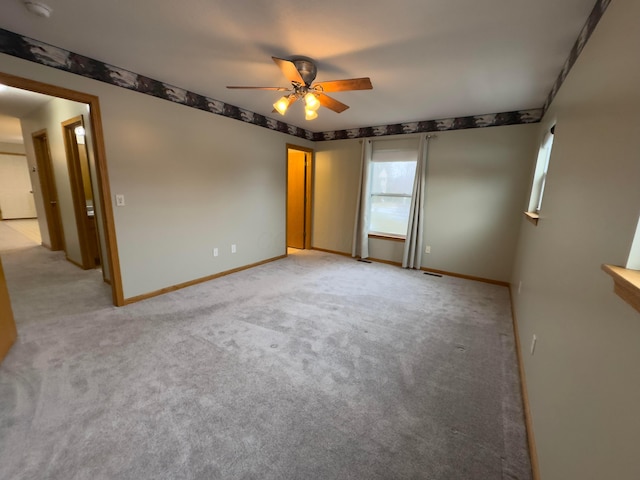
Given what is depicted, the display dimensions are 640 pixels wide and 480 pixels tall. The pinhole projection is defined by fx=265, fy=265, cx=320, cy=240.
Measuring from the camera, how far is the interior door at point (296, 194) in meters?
5.46

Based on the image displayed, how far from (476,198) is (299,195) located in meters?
3.23

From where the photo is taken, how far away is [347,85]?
216 cm

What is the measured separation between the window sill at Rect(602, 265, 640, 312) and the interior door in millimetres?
5034

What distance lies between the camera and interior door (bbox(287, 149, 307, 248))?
5.46 m

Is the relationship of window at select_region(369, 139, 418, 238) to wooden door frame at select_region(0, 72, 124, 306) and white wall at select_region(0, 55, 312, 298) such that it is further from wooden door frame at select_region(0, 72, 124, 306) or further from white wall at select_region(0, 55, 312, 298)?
wooden door frame at select_region(0, 72, 124, 306)

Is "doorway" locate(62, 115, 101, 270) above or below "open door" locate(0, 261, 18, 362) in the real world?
above

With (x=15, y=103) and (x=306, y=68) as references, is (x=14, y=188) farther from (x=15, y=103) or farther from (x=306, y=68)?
(x=306, y=68)

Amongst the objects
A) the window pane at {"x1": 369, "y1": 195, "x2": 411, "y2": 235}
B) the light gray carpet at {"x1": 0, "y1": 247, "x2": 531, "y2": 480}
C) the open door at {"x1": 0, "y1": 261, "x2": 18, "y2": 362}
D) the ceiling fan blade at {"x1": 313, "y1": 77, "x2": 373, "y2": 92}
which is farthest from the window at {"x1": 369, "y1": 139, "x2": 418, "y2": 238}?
the open door at {"x1": 0, "y1": 261, "x2": 18, "y2": 362}

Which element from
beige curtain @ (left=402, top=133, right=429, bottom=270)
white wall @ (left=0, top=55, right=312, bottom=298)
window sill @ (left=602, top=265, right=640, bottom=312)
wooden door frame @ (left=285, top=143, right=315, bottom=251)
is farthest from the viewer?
wooden door frame @ (left=285, top=143, right=315, bottom=251)

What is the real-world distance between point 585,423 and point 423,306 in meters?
2.22

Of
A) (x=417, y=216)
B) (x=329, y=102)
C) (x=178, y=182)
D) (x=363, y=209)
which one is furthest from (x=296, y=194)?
(x=329, y=102)

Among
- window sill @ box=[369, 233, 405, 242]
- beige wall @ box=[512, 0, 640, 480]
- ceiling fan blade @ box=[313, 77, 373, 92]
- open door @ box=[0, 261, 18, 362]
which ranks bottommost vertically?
open door @ box=[0, 261, 18, 362]

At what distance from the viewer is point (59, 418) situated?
1.51 m

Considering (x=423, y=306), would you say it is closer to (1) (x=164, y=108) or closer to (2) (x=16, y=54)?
(1) (x=164, y=108)
